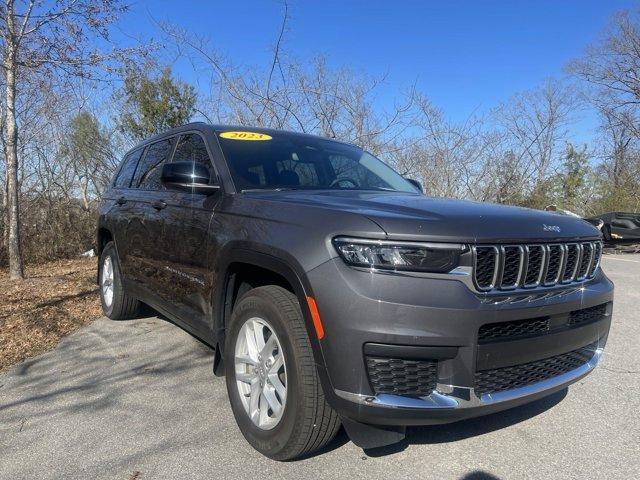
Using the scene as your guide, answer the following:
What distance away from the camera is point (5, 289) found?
284 inches

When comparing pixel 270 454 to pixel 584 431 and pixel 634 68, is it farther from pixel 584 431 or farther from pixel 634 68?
pixel 634 68

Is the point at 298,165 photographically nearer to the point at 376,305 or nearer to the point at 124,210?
the point at 376,305

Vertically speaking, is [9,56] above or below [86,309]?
above

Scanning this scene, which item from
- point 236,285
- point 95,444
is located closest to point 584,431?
point 236,285

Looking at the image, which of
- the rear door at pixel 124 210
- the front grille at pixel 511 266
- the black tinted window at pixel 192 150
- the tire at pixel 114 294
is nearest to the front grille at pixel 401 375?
the front grille at pixel 511 266

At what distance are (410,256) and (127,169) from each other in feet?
13.8

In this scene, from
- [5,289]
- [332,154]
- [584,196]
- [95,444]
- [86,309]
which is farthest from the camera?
[584,196]

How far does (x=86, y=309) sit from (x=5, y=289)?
7.32ft

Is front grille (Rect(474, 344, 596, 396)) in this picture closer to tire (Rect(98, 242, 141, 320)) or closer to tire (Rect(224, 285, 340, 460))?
tire (Rect(224, 285, 340, 460))

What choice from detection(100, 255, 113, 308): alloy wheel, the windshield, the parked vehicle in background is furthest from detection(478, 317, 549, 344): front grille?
the parked vehicle in background

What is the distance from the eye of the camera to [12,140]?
7.64 metres

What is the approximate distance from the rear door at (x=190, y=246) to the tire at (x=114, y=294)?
148 cm

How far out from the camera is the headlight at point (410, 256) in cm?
208

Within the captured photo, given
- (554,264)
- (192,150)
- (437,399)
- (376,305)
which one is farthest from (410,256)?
(192,150)
